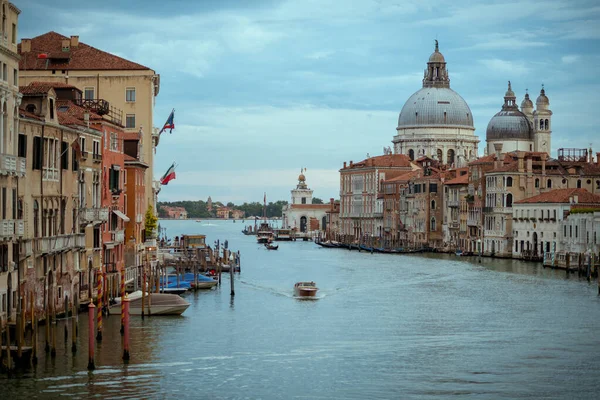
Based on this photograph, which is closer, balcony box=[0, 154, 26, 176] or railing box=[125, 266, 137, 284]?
balcony box=[0, 154, 26, 176]

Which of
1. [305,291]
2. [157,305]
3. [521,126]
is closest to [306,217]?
[521,126]

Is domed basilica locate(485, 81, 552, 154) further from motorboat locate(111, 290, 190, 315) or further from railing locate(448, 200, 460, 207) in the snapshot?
motorboat locate(111, 290, 190, 315)

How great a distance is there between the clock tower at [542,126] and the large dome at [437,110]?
1416cm

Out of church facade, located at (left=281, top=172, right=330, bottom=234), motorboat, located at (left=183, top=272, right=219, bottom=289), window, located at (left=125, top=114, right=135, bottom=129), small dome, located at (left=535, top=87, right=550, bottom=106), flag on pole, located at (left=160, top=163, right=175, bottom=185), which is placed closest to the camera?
motorboat, located at (left=183, top=272, right=219, bottom=289)

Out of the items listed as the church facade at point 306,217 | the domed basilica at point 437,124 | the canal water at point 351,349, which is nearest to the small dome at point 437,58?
the domed basilica at point 437,124

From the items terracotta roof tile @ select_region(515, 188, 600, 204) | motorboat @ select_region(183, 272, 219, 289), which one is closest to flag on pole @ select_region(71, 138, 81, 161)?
motorboat @ select_region(183, 272, 219, 289)

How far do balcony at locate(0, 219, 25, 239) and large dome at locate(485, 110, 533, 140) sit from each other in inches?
3214

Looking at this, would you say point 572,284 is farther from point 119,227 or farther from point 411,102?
point 411,102

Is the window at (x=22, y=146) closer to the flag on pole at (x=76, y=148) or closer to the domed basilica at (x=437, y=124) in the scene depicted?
the flag on pole at (x=76, y=148)

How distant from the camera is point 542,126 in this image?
99.3 metres

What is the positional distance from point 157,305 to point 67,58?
13228 mm

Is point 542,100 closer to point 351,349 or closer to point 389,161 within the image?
point 389,161

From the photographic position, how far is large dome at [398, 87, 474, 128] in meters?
113

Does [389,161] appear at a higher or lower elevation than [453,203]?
higher
